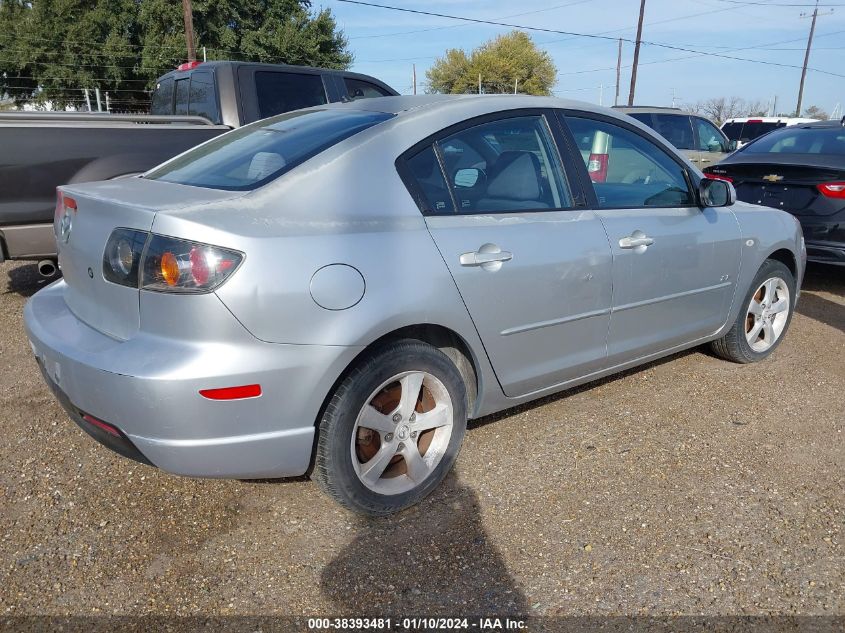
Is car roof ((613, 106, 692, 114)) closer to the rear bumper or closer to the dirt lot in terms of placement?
the dirt lot

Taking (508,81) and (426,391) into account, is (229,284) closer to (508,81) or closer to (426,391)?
(426,391)

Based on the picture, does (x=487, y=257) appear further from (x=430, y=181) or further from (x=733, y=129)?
(x=733, y=129)

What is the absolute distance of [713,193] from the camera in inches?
153

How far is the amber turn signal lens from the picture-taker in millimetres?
2264

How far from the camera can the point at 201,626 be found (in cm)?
220

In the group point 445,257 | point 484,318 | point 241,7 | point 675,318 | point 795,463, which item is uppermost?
point 241,7

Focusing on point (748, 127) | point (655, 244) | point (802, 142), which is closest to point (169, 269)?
point (655, 244)

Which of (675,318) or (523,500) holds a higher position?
(675,318)

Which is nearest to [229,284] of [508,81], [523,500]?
[523,500]

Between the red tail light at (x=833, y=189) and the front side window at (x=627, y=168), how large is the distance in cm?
286

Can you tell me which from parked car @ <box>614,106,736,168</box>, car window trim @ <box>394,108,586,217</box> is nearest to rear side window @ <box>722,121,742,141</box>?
parked car @ <box>614,106,736,168</box>

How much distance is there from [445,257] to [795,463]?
196 cm

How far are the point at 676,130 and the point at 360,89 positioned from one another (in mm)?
5967

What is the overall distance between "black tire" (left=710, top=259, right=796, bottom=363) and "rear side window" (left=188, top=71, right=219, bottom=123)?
4473mm
